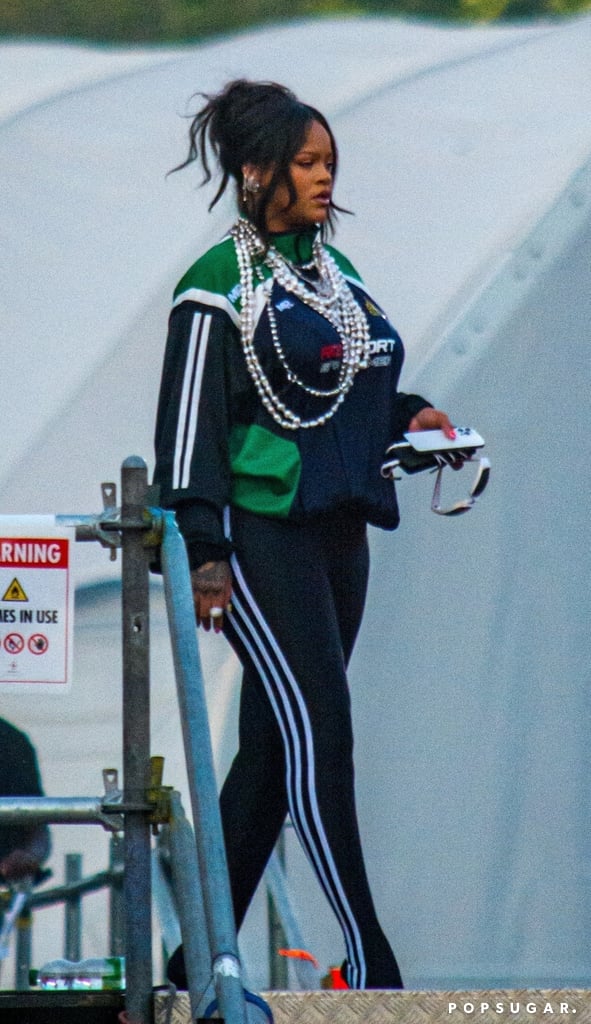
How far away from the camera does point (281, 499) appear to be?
2881 mm

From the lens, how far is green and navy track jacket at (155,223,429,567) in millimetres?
2848

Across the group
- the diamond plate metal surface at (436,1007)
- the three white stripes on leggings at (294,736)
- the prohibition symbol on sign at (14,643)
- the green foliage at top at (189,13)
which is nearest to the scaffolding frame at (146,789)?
the prohibition symbol on sign at (14,643)

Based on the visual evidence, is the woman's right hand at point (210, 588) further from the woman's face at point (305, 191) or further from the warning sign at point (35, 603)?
the woman's face at point (305, 191)

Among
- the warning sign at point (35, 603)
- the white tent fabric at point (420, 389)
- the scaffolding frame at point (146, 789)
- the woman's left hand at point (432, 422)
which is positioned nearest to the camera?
the scaffolding frame at point (146, 789)

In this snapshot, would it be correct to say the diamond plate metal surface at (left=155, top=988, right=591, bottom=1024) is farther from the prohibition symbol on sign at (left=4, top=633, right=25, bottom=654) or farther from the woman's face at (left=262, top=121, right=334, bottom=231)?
the woman's face at (left=262, top=121, right=334, bottom=231)

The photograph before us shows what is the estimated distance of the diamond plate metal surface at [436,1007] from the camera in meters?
2.61

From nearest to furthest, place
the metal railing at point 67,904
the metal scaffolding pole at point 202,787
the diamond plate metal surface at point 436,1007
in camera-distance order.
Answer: the metal scaffolding pole at point 202,787
the diamond plate metal surface at point 436,1007
the metal railing at point 67,904

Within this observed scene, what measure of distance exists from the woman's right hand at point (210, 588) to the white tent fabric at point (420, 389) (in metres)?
0.34

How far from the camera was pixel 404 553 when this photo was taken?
324 centimetres

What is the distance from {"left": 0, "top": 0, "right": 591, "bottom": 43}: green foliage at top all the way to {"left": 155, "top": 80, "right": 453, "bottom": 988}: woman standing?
1.35 ft

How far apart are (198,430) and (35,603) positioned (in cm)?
53

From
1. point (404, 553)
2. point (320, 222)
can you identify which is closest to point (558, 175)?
point (320, 222)

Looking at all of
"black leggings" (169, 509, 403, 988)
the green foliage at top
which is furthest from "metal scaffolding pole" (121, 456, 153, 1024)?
the green foliage at top

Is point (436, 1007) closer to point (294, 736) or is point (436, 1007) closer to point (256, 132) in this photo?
point (294, 736)
